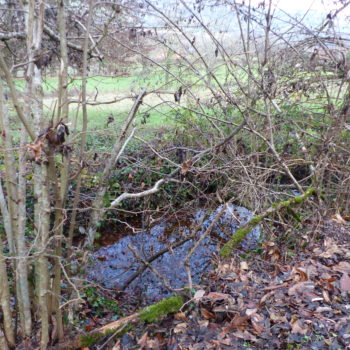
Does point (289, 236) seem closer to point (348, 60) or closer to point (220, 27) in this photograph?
point (348, 60)

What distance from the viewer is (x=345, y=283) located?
300 centimetres

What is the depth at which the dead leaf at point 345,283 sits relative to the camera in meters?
2.94

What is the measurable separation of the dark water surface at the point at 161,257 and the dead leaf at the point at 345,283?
1.59 meters

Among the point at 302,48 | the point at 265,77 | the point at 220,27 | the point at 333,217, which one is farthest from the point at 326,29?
the point at 333,217

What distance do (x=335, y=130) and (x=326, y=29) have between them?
1.47 meters

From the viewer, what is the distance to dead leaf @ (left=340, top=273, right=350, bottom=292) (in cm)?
294

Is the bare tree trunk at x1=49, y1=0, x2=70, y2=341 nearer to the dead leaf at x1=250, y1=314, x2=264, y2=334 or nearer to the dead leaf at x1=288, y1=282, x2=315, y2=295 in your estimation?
the dead leaf at x1=250, y1=314, x2=264, y2=334

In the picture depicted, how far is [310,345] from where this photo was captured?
2342mm

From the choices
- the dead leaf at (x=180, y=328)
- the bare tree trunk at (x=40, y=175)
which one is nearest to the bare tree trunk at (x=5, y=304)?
the bare tree trunk at (x=40, y=175)

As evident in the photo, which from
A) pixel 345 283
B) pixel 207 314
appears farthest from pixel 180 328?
pixel 345 283

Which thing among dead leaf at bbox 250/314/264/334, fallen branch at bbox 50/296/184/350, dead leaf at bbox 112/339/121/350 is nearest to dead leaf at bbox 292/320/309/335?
dead leaf at bbox 250/314/264/334

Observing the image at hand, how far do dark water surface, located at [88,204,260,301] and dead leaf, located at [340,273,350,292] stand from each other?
159cm

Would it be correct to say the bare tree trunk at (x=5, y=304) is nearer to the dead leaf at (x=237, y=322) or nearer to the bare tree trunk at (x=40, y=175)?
the bare tree trunk at (x=40, y=175)

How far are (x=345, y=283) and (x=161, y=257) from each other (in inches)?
118
